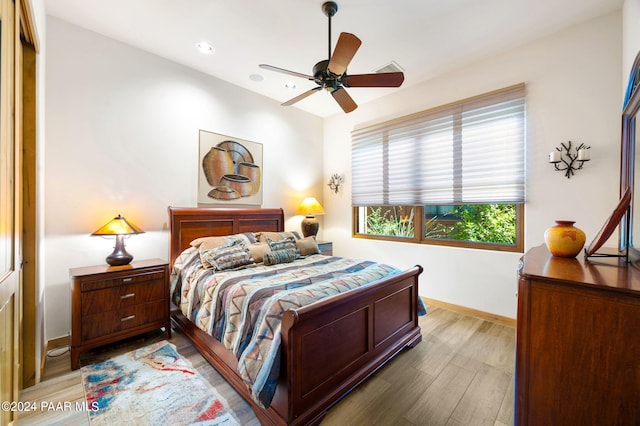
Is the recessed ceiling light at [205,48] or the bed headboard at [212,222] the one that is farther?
the bed headboard at [212,222]

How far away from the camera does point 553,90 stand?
2703 millimetres

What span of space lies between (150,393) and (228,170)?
8.63 feet

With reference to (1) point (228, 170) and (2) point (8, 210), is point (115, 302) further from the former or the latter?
(1) point (228, 170)

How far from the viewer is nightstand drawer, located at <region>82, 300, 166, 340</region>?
2.23 metres

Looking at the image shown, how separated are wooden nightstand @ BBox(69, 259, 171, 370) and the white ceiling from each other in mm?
2388

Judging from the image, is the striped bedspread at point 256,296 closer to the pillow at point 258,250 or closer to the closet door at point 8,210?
the pillow at point 258,250

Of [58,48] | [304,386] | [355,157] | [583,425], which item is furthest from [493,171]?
[58,48]

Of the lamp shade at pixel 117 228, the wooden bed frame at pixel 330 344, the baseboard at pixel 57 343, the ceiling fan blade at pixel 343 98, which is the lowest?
the baseboard at pixel 57 343

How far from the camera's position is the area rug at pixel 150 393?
1654mm

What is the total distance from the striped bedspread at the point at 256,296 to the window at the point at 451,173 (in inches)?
59.7

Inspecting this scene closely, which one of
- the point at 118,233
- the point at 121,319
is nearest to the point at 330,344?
the point at 121,319

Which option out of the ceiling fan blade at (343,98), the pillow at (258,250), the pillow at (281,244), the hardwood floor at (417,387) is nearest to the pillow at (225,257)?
the pillow at (258,250)

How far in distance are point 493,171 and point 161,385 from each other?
12.6ft

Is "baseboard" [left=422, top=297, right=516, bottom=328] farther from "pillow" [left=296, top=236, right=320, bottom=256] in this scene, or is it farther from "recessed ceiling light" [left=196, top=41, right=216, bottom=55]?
"recessed ceiling light" [left=196, top=41, right=216, bottom=55]
